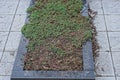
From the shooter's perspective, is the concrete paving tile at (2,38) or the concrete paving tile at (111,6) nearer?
the concrete paving tile at (2,38)

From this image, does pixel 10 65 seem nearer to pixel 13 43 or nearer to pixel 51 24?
pixel 13 43

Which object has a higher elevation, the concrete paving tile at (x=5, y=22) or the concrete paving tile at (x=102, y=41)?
the concrete paving tile at (x=102, y=41)

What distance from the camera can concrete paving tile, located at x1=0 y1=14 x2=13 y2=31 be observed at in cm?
510

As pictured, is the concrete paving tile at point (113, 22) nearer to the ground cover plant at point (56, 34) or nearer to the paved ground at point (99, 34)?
the paved ground at point (99, 34)

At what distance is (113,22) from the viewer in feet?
16.9

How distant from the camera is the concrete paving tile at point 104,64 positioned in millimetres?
4073

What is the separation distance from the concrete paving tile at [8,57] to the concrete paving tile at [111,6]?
81.3 inches

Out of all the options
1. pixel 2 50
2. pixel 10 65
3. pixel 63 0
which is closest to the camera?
pixel 10 65

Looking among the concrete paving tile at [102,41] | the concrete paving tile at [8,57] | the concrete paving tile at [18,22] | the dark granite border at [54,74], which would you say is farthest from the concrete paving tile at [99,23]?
the concrete paving tile at [8,57]

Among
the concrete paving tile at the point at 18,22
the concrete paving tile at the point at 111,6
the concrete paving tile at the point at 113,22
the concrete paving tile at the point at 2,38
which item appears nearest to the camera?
the concrete paving tile at the point at 2,38

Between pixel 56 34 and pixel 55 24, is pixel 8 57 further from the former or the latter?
pixel 55 24

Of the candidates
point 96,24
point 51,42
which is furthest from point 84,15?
point 51,42

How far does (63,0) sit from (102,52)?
154cm

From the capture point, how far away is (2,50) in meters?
4.58
